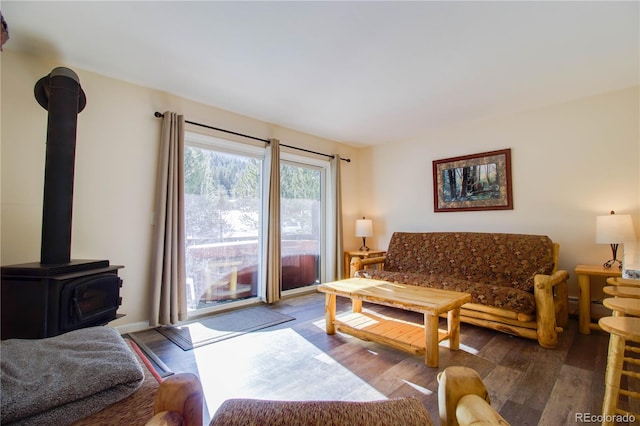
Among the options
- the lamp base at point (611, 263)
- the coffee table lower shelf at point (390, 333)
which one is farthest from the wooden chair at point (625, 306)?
the lamp base at point (611, 263)

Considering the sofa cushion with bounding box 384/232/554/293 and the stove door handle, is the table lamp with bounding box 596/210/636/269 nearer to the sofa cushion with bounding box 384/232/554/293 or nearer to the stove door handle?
the sofa cushion with bounding box 384/232/554/293

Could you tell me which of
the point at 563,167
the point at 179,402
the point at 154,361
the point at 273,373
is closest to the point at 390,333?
the point at 273,373

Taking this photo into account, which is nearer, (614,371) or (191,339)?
(614,371)

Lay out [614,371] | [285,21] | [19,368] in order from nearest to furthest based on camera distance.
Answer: [19,368]
[614,371]
[285,21]

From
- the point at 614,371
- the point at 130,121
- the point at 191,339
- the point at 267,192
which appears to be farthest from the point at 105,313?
the point at 614,371

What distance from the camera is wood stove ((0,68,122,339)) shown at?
1816mm

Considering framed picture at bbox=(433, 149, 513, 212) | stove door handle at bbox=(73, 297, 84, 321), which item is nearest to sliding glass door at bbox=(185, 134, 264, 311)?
stove door handle at bbox=(73, 297, 84, 321)

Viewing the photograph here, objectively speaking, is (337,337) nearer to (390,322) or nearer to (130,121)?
(390,322)

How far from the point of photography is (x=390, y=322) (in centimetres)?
274

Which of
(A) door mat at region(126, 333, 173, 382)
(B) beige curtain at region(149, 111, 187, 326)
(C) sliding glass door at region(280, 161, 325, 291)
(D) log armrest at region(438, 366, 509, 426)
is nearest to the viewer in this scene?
(D) log armrest at region(438, 366, 509, 426)

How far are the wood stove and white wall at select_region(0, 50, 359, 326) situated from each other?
11.8 inches

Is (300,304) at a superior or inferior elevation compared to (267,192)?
inferior

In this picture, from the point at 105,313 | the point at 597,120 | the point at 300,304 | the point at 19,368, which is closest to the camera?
the point at 19,368

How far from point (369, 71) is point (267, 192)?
1936 mm
